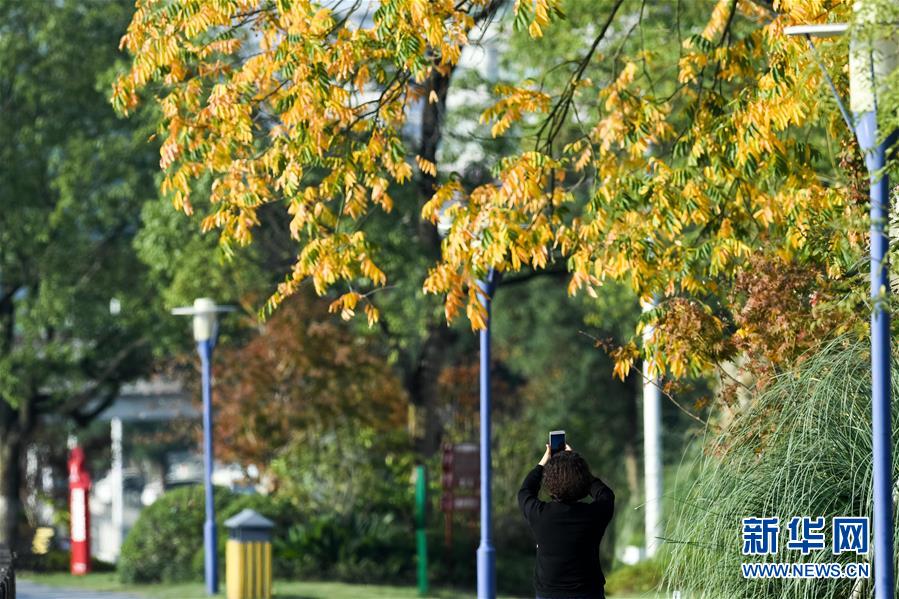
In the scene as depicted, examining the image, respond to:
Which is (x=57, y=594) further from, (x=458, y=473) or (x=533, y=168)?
(x=533, y=168)

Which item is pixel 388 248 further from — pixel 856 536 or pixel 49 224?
pixel 856 536

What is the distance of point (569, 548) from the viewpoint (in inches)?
297

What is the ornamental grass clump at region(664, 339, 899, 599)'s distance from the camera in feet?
30.3

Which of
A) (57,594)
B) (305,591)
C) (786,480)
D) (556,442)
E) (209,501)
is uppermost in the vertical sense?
(556,442)

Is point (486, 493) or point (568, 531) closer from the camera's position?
point (568, 531)

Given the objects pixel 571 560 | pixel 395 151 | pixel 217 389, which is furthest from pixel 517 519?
pixel 571 560

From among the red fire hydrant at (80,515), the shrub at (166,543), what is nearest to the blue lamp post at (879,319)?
the shrub at (166,543)

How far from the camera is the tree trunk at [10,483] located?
30.1m

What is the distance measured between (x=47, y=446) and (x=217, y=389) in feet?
37.4

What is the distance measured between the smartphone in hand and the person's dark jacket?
0.55 m

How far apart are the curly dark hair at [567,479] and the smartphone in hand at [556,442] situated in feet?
1.42

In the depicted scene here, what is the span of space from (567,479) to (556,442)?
1.92 feet

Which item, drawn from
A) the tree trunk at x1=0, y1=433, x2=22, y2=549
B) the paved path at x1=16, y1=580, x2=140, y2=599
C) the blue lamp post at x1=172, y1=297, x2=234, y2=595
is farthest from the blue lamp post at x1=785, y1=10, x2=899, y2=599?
the tree trunk at x1=0, y1=433, x2=22, y2=549

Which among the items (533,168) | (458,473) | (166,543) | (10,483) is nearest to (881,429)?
(533,168)
